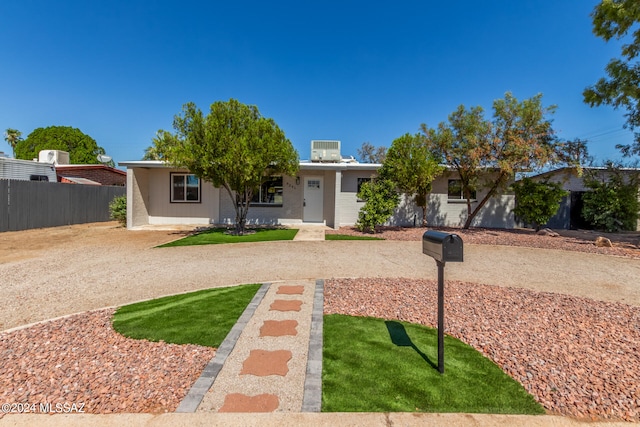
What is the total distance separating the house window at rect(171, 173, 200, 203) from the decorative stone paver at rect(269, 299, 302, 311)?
11.4 metres

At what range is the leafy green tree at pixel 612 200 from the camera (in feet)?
42.1

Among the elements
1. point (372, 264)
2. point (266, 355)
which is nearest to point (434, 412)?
point (266, 355)

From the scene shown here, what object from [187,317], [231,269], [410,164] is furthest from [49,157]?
[187,317]

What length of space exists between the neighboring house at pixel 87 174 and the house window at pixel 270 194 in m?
15.0

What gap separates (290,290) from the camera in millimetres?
4801

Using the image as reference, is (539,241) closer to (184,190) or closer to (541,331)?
(541,331)

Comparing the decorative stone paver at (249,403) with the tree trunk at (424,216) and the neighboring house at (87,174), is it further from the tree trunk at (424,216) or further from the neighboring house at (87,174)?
the neighboring house at (87,174)

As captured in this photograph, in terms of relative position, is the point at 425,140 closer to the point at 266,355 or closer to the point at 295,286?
the point at 295,286

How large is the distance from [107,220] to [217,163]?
1189 cm

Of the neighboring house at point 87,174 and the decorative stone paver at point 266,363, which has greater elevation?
the neighboring house at point 87,174

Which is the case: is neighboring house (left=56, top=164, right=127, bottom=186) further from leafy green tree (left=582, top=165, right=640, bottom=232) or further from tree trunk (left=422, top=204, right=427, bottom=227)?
leafy green tree (left=582, top=165, right=640, bottom=232)

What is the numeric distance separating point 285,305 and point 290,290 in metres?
0.65

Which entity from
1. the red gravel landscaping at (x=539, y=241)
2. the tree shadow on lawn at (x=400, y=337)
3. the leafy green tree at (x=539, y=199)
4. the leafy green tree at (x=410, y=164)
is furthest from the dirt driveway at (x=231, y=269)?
the leafy green tree at (x=539, y=199)

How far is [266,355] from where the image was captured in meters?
2.86
